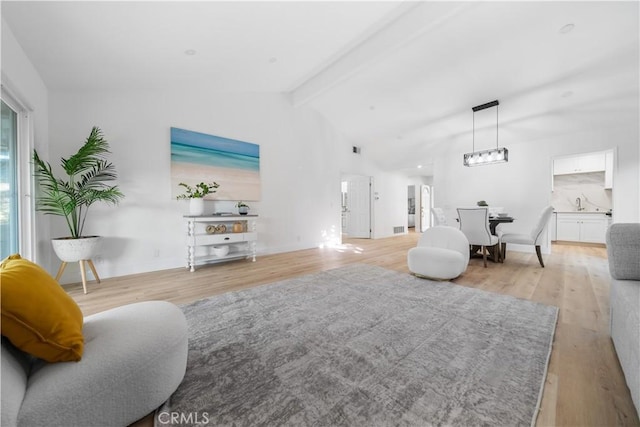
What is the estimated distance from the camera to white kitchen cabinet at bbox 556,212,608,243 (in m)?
5.43

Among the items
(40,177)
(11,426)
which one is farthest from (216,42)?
Answer: (11,426)

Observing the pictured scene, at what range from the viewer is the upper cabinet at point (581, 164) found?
5.71 meters

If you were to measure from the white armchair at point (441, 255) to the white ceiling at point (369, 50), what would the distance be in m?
2.48

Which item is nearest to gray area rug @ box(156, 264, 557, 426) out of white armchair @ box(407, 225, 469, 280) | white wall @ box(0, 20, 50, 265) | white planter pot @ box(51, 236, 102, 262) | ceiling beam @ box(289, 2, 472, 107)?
white armchair @ box(407, 225, 469, 280)

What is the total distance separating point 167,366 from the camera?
1044mm

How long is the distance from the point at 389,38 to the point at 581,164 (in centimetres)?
644

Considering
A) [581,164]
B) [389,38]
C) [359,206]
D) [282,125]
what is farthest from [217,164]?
[581,164]

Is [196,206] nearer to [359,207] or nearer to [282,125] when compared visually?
[282,125]

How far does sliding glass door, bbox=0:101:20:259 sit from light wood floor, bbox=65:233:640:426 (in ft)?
2.42

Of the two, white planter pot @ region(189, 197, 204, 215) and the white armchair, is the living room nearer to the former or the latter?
white planter pot @ region(189, 197, 204, 215)

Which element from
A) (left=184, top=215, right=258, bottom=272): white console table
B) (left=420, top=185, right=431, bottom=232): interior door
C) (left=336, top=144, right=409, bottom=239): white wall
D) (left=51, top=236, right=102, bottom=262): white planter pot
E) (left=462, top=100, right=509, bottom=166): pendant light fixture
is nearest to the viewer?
(left=51, top=236, right=102, bottom=262): white planter pot

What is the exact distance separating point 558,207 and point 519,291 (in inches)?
221

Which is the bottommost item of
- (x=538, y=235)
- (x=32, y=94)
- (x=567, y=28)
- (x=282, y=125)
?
(x=538, y=235)

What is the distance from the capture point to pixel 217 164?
13.5 ft
